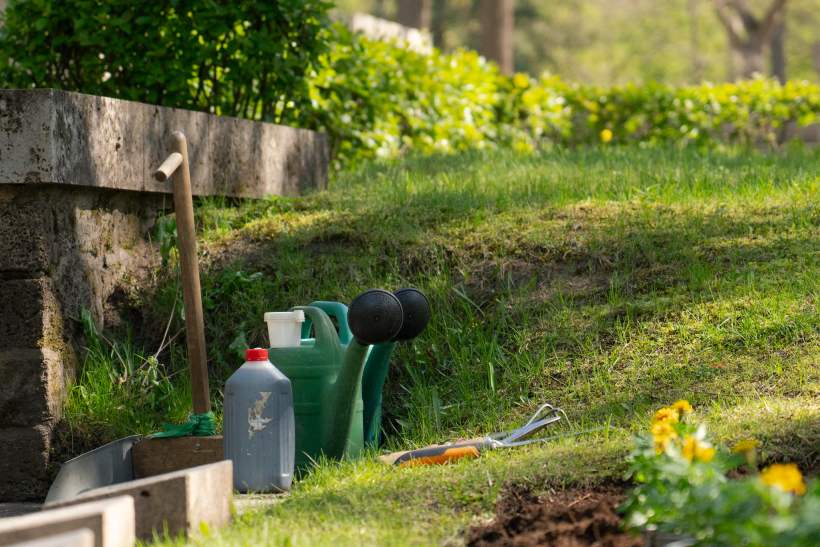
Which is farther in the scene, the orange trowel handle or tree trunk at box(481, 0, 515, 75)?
tree trunk at box(481, 0, 515, 75)

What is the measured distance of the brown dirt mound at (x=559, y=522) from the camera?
182 cm

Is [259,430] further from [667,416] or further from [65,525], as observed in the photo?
[667,416]

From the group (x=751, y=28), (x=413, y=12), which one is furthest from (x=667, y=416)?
(x=751, y=28)

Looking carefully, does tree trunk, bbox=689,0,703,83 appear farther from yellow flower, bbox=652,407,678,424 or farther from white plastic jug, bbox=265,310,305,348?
yellow flower, bbox=652,407,678,424

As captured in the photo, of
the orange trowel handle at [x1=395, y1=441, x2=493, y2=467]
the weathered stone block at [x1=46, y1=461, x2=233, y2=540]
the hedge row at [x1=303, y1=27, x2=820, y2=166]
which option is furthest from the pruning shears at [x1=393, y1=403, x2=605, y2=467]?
the hedge row at [x1=303, y1=27, x2=820, y2=166]

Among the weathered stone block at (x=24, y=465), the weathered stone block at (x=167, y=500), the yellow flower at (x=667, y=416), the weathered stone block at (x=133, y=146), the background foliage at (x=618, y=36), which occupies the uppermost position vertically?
the background foliage at (x=618, y=36)

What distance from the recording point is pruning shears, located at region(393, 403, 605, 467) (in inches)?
102

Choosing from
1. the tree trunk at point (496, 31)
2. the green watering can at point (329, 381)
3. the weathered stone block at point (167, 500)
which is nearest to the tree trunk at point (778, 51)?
the tree trunk at point (496, 31)

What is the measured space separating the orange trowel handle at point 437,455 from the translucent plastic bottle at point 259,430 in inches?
16.0

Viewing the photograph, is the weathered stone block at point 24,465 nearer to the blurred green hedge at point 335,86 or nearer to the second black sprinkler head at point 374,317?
the second black sprinkler head at point 374,317

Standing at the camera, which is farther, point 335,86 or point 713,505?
point 335,86

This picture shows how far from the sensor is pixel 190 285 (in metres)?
3.05

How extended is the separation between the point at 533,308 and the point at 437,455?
1.22 meters

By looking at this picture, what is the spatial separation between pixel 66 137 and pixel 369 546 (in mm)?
2384
